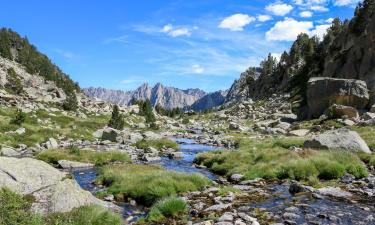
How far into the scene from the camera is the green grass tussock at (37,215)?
11094mm

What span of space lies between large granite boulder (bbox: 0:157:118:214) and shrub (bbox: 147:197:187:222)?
237cm

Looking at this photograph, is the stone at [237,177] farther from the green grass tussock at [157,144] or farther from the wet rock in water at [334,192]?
the green grass tussock at [157,144]

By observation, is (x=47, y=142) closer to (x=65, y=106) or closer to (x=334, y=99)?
(x=334, y=99)

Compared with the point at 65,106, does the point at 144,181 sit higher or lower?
lower

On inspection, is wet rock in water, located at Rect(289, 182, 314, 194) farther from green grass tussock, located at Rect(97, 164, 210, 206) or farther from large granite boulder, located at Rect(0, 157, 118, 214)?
large granite boulder, located at Rect(0, 157, 118, 214)

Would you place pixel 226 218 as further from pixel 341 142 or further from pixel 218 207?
pixel 341 142

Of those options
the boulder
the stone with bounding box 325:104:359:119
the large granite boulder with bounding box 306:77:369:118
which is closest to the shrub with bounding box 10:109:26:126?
the boulder

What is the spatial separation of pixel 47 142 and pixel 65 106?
2316 inches

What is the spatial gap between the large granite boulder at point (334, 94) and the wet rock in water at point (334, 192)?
4990 cm

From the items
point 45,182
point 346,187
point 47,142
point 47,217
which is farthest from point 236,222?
point 47,142

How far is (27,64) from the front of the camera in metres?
142

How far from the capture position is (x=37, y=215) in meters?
12.0

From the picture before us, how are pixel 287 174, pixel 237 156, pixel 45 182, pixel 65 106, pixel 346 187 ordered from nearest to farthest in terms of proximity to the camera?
pixel 45 182, pixel 346 187, pixel 287 174, pixel 237 156, pixel 65 106

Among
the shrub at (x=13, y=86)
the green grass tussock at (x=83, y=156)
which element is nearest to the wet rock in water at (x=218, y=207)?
the green grass tussock at (x=83, y=156)
